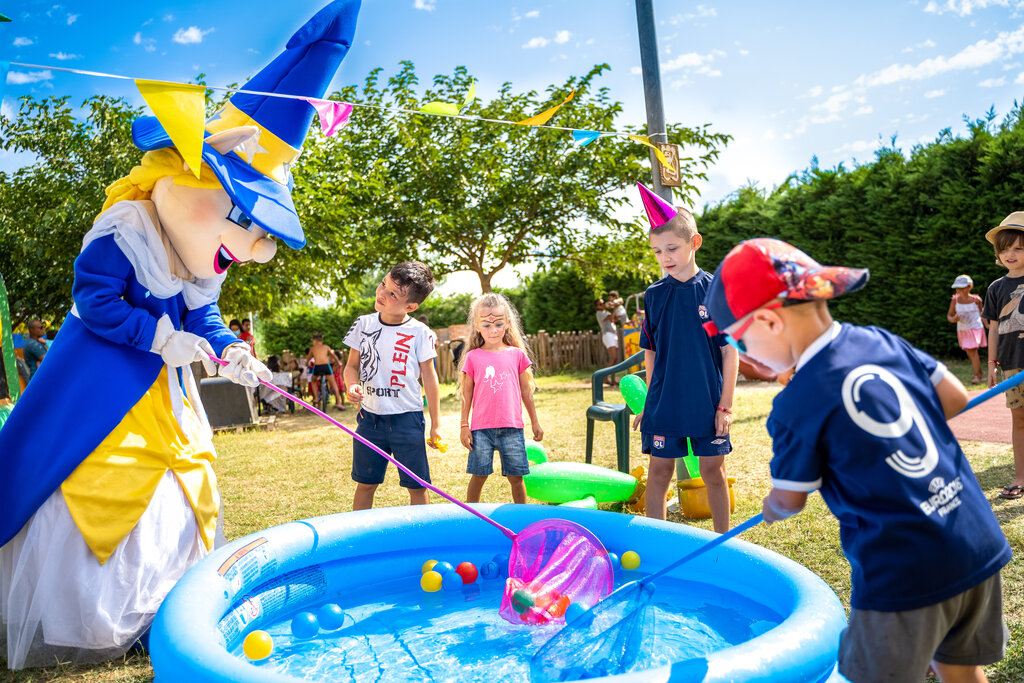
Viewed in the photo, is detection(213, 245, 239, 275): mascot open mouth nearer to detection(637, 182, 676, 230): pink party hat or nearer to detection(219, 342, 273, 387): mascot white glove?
detection(219, 342, 273, 387): mascot white glove

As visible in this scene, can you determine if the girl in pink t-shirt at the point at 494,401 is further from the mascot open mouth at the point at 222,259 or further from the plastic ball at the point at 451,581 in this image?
the mascot open mouth at the point at 222,259

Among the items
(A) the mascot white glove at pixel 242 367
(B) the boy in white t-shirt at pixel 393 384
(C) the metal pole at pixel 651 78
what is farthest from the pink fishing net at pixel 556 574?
(C) the metal pole at pixel 651 78

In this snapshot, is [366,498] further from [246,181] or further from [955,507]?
[955,507]

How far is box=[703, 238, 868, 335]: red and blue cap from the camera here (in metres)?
1.80

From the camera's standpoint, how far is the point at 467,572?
362cm

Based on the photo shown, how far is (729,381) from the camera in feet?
12.7

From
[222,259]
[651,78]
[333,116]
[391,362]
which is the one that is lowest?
[391,362]

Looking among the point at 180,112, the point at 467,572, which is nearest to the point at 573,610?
the point at 467,572

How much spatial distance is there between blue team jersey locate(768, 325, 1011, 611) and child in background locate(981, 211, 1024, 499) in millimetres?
3484

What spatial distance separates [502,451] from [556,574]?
1556 millimetres

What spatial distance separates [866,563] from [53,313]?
51.3 feet

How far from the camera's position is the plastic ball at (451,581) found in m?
3.60

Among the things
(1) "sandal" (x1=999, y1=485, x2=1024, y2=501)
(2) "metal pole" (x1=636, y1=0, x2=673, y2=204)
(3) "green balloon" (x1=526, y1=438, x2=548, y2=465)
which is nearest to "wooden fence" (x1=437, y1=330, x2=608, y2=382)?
(3) "green balloon" (x1=526, y1=438, x2=548, y2=465)

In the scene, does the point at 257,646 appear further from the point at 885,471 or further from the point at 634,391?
the point at 634,391
